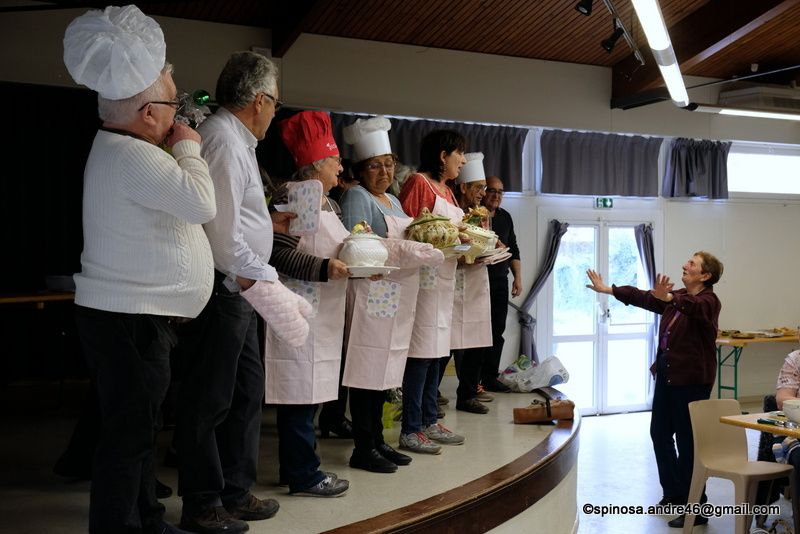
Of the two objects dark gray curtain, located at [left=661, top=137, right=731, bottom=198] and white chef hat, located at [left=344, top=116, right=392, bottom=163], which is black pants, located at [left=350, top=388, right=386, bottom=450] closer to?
white chef hat, located at [left=344, top=116, right=392, bottom=163]

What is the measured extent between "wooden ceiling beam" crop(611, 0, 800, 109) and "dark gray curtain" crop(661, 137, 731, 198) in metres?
0.96

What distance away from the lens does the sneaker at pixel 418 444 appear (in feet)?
12.0

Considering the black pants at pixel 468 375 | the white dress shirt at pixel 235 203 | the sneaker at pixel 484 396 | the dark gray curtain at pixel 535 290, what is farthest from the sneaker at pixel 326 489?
the dark gray curtain at pixel 535 290

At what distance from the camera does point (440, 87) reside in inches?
293

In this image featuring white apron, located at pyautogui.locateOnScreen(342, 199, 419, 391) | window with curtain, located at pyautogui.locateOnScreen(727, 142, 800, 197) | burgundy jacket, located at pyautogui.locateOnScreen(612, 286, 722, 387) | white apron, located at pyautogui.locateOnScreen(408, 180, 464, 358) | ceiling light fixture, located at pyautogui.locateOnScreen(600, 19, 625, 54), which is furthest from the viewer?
window with curtain, located at pyautogui.locateOnScreen(727, 142, 800, 197)

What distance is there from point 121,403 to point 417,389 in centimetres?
176

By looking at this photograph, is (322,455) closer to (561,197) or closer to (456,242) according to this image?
(456,242)

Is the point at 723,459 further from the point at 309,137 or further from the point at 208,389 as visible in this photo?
the point at 208,389

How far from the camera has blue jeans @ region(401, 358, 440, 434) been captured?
362 centimetres

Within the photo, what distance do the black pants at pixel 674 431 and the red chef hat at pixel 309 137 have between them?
300cm

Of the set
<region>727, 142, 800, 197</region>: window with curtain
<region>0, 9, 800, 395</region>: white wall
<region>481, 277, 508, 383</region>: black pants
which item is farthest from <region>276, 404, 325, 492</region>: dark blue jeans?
<region>727, 142, 800, 197</region>: window with curtain

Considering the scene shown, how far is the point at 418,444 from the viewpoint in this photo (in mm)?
3680

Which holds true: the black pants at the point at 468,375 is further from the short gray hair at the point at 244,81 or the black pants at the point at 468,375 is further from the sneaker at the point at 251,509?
the short gray hair at the point at 244,81

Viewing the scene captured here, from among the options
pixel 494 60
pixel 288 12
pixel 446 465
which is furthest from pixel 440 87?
pixel 446 465
